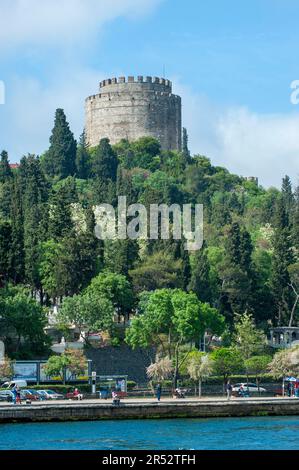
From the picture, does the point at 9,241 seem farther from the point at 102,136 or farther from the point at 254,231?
the point at 102,136

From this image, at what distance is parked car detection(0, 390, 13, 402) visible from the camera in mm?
71988

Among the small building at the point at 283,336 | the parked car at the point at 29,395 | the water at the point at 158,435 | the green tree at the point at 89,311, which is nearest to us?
the water at the point at 158,435

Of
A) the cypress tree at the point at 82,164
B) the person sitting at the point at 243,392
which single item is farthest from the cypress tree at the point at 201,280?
the cypress tree at the point at 82,164

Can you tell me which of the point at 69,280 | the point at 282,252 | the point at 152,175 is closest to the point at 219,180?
the point at 152,175

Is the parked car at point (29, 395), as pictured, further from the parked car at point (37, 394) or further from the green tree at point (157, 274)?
the green tree at point (157, 274)

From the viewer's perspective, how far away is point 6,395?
7375 centimetres

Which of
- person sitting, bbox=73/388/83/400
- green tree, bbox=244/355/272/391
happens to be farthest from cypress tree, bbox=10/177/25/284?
person sitting, bbox=73/388/83/400

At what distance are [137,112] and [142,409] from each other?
96.2 meters

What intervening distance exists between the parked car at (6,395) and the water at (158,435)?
8.23m

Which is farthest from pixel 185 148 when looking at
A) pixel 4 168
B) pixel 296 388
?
pixel 296 388

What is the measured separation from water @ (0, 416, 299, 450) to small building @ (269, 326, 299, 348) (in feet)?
107

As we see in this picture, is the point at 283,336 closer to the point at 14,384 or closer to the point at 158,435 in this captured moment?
the point at 14,384

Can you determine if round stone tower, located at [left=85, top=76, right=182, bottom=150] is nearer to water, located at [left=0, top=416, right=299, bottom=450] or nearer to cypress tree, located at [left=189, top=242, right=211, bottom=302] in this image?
cypress tree, located at [left=189, top=242, right=211, bottom=302]

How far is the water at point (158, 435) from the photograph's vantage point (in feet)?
184
